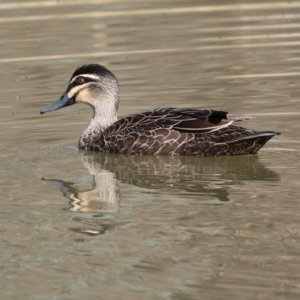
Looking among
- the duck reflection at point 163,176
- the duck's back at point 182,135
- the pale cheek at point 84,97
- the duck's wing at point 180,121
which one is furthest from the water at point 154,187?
the pale cheek at point 84,97

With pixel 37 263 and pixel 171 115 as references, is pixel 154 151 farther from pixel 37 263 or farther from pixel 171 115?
pixel 37 263

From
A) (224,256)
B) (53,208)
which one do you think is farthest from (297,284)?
(53,208)

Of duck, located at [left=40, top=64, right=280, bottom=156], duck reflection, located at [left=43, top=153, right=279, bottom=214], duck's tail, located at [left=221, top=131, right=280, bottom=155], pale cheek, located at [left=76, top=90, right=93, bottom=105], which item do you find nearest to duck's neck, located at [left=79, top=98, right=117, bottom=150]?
duck, located at [left=40, top=64, right=280, bottom=156]

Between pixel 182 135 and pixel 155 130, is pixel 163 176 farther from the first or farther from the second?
pixel 155 130

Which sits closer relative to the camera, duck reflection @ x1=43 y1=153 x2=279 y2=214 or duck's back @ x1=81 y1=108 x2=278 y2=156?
duck reflection @ x1=43 y1=153 x2=279 y2=214

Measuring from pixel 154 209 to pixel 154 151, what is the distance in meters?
2.48

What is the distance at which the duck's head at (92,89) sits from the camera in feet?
40.2

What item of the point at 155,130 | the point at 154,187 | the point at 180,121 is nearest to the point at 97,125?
the point at 155,130

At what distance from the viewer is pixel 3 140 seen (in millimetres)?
12008

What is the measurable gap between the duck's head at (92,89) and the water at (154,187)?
51 cm

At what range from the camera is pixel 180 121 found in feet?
36.1

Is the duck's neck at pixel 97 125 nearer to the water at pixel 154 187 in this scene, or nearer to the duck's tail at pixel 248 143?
the water at pixel 154 187

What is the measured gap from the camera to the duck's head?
12.2m

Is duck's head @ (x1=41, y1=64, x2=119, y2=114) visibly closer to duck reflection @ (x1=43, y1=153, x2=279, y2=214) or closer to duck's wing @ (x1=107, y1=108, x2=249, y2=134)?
duck's wing @ (x1=107, y1=108, x2=249, y2=134)
